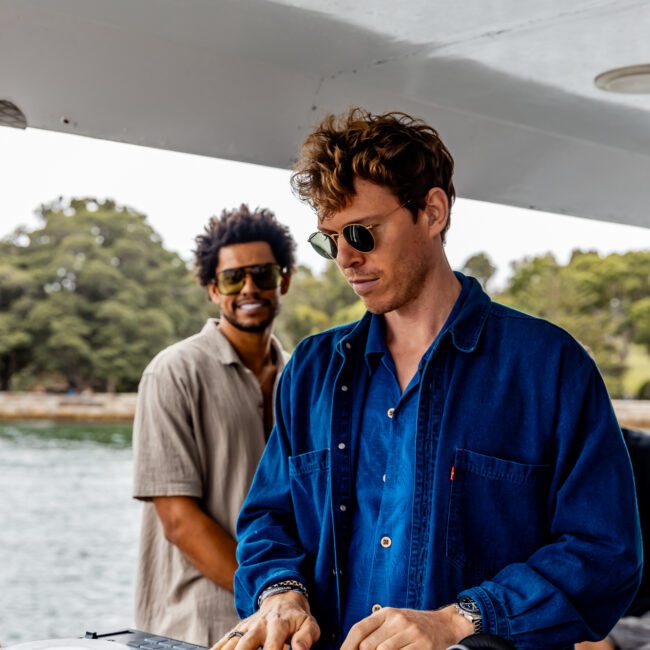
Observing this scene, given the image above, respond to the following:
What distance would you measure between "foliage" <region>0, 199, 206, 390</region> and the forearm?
2742 cm

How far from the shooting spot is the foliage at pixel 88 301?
3019 centimetres

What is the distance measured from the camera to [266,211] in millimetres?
3064

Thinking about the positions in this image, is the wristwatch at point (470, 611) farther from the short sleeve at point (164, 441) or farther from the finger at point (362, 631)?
the short sleeve at point (164, 441)

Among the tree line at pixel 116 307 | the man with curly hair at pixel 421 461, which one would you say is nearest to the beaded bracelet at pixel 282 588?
the man with curly hair at pixel 421 461

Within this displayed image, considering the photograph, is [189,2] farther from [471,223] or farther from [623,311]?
[471,223]

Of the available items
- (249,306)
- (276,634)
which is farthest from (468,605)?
(249,306)

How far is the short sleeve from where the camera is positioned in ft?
8.84

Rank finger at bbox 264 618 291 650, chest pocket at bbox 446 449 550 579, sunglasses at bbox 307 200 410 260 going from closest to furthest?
finger at bbox 264 618 291 650, chest pocket at bbox 446 449 550 579, sunglasses at bbox 307 200 410 260

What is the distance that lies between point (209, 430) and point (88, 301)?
97.0 ft

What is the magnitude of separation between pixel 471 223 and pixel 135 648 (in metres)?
38.4

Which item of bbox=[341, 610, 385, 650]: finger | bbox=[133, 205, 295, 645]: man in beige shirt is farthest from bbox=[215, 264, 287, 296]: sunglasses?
bbox=[341, 610, 385, 650]: finger

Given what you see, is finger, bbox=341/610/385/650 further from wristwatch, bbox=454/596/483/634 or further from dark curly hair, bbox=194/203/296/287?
dark curly hair, bbox=194/203/296/287

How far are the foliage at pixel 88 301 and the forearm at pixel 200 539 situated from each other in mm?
27417

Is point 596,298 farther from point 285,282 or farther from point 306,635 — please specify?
point 306,635
